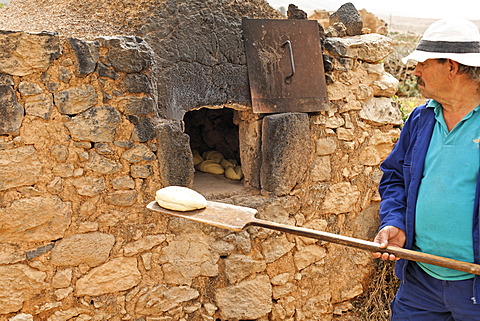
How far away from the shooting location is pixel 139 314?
2693 mm

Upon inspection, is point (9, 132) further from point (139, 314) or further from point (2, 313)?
point (139, 314)

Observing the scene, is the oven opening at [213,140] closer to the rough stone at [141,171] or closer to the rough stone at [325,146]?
the rough stone at [325,146]

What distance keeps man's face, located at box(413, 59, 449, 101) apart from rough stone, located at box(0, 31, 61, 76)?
1653mm

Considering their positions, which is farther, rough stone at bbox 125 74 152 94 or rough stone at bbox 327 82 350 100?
rough stone at bbox 327 82 350 100

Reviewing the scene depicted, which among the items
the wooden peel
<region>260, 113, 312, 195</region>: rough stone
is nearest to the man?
the wooden peel

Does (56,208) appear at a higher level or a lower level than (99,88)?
lower

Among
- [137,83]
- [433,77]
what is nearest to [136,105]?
[137,83]

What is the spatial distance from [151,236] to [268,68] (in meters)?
1.21

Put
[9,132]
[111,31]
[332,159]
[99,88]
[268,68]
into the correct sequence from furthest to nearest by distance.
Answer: [332,159]
[268,68]
[111,31]
[99,88]
[9,132]

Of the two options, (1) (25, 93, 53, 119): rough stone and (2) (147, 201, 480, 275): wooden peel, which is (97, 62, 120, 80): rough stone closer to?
(1) (25, 93, 53, 119): rough stone

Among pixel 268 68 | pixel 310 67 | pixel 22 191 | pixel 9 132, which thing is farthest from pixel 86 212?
pixel 310 67

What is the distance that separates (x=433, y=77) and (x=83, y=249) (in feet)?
6.14

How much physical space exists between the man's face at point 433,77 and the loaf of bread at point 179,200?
102 centimetres

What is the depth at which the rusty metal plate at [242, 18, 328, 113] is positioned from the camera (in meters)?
2.86
